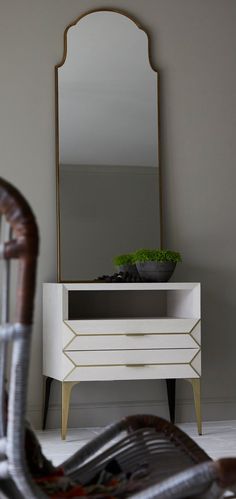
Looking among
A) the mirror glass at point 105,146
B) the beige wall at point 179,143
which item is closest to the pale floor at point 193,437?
the beige wall at point 179,143

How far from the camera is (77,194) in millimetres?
4363

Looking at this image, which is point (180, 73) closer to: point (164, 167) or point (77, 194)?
point (164, 167)

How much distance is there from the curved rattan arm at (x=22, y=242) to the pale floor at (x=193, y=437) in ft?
7.96

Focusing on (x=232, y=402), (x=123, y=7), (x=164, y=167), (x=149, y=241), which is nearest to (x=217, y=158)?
(x=164, y=167)

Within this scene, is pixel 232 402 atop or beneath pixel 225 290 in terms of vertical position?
beneath

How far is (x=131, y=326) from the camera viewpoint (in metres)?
3.99

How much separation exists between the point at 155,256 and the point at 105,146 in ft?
2.29

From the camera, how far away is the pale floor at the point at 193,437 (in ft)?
11.9

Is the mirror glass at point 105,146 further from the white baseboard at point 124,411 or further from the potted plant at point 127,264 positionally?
the white baseboard at point 124,411

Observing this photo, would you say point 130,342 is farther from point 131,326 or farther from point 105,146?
point 105,146

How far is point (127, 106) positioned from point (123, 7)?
22.6 inches

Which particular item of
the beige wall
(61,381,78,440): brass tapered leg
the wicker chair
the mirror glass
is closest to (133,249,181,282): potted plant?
the mirror glass

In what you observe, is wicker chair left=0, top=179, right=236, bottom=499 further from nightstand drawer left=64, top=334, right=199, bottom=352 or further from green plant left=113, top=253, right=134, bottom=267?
green plant left=113, top=253, right=134, bottom=267

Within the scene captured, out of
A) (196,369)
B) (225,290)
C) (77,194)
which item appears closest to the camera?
(196,369)
